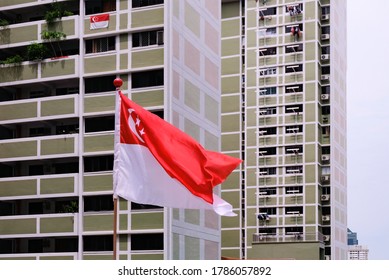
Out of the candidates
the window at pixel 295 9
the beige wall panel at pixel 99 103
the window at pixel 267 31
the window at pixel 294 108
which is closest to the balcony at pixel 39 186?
the beige wall panel at pixel 99 103

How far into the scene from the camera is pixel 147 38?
3997 centimetres

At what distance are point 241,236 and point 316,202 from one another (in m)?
7.44

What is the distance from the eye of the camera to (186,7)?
41.9 meters

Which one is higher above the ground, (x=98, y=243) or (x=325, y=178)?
(x=325, y=178)

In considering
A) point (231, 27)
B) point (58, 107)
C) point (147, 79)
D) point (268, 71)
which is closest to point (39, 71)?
point (58, 107)

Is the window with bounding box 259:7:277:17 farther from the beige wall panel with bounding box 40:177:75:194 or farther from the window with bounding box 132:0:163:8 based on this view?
the beige wall panel with bounding box 40:177:75:194

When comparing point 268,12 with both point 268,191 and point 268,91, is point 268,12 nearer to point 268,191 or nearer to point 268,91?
point 268,91

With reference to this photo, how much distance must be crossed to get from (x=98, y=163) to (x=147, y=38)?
6586 millimetres

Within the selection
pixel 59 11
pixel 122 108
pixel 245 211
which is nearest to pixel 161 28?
pixel 59 11

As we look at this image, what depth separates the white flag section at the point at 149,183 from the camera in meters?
16.7

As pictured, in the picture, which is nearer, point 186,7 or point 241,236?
point 186,7

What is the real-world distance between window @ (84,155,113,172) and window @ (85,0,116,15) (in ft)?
25.6

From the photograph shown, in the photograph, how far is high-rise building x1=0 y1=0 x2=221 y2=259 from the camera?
127 feet
